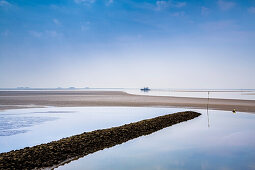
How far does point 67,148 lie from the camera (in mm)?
9227

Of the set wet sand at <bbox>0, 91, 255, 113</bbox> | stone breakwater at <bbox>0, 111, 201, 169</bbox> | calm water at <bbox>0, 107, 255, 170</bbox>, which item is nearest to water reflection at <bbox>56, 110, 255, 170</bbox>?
calm water at <bbox>0, 107, 255, 170</bbox>

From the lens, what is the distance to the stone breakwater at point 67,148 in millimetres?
7598

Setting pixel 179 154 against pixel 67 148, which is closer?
pixel 179 154

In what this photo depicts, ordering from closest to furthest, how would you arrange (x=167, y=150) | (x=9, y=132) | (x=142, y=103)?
(x=167, y=150) < (x=9, y=132) < (x=142, y=103)

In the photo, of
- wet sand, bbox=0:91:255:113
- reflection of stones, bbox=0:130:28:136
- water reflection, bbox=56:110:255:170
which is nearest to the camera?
water reflection, bbox=56:110:255:170

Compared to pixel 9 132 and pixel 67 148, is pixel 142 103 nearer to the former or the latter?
pixel 9 132

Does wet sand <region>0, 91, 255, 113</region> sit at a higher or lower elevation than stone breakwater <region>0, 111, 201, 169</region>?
lower

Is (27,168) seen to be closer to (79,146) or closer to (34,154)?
(34,154)

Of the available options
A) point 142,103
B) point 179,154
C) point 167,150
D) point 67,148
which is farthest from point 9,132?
point 142,103

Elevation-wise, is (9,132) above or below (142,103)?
above

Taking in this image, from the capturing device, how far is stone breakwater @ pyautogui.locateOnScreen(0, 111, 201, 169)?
7598 millimetres

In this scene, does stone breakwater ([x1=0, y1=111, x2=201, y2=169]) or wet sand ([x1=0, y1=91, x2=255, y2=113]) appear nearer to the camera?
stone breakwater ([x1=0, y1=111, x2=201, y2=169])

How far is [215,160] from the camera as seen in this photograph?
7.83 meters

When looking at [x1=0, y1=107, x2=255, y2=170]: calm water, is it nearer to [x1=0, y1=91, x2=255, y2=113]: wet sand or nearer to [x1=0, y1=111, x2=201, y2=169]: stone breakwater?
[x1=0, y1=111, x2=201, y2=169]: stone breakwater
